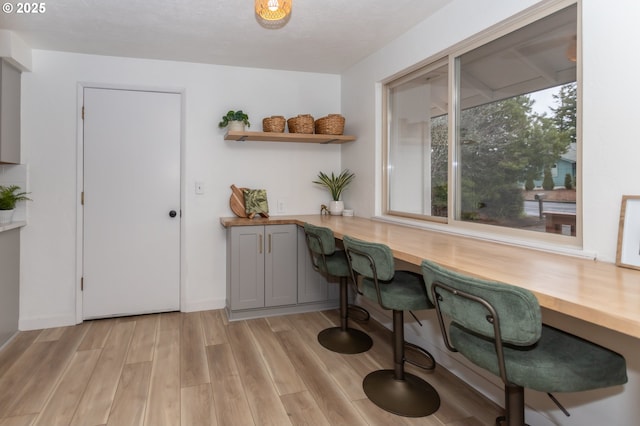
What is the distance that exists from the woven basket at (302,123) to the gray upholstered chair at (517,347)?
2.44m

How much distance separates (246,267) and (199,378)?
1.14m

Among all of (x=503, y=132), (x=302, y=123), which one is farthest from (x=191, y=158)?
(x=503, y=132)

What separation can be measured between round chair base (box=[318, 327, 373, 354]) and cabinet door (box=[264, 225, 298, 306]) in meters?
0.57

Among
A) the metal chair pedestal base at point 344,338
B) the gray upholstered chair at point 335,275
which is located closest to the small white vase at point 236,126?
the gray upholstered chair at point 335,275

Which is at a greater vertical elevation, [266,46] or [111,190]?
[266,46]

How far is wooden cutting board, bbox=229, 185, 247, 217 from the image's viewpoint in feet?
11.6

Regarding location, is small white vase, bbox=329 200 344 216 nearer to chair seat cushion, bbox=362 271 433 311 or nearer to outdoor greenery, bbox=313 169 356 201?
outdoor greenery, bbox=313 169 356 201

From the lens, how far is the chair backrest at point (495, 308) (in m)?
1.10

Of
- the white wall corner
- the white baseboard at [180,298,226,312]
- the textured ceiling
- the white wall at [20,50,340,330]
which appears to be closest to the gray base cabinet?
the white baseboard at [180,298,226,312]

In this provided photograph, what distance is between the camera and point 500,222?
2.17m

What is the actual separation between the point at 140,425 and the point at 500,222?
2206 mm

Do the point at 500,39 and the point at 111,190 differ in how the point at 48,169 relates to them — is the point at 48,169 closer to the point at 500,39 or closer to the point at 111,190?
the point at 111,190

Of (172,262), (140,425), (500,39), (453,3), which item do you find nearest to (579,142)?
(500,39)

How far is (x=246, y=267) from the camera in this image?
3.28 meters
